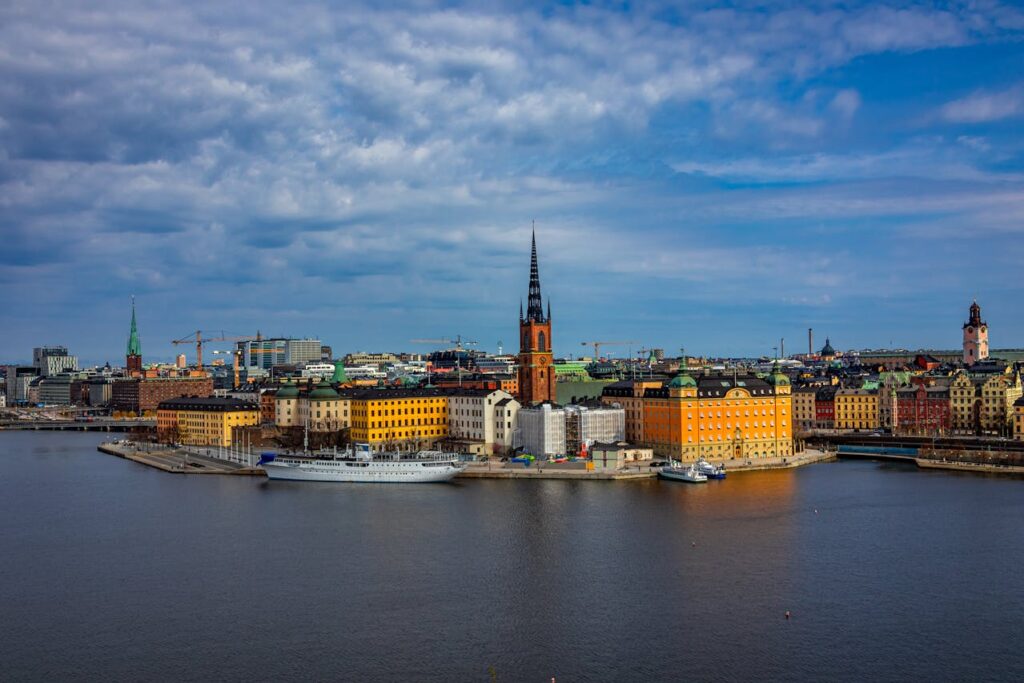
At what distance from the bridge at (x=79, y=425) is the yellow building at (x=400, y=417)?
34.9m

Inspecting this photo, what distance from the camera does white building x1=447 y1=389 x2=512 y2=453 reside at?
5628 centimetres

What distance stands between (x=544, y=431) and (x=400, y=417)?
9.84m

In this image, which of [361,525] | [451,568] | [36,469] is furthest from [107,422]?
[451,568]

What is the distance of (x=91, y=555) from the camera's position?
3070 centimetres

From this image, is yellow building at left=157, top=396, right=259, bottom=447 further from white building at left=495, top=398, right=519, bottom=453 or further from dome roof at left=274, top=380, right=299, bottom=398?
white building at left=495, top=398, right=519, bottom=453

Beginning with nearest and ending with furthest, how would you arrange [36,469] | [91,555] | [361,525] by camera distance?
[91,555], [361,525], [36,469]

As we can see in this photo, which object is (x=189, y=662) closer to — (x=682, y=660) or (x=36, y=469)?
(x=682, y=660)

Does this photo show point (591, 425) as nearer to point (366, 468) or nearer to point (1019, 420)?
point (366, 468)

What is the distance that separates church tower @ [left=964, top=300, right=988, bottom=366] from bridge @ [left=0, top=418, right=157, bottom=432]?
66756 mm

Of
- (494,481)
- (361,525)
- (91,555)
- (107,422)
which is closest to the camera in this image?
(91,555)

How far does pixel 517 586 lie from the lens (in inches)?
1056

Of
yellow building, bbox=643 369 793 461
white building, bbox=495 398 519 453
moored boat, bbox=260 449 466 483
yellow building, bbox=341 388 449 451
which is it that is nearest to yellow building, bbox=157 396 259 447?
yellow building, bbox=341 388 449 451

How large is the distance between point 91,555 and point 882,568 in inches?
832

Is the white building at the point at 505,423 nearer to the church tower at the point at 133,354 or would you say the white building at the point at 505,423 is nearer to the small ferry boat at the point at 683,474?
the small ferry boat at the point at 683,474
